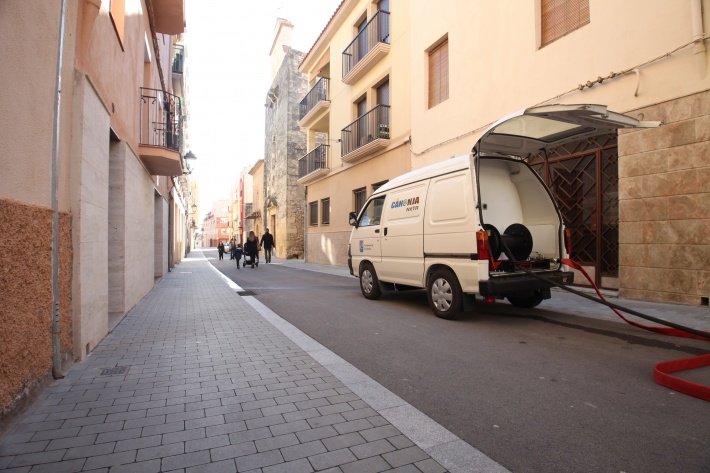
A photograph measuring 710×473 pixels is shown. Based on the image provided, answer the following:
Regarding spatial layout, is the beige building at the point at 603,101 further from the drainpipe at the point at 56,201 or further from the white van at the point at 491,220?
the drainpipe at the point at 56,201

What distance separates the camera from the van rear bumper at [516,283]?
5.12m

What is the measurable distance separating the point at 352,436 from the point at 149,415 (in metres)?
1.41

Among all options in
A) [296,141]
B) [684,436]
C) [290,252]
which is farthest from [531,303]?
[296,141]

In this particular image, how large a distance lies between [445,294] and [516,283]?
3.25ft

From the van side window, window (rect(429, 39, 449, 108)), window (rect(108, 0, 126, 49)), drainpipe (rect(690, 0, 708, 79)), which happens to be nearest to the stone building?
window (rect(429, 39, 449, 108))

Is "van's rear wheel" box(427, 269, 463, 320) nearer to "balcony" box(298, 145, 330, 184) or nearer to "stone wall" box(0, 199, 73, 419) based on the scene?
"stone wall" box(0, 199, 73, 419)

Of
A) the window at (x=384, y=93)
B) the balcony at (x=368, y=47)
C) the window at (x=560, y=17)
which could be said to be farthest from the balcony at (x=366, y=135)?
the window at (x=560, y=17)

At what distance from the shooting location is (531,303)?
6.48m

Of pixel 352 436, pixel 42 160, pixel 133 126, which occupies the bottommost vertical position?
pixel 352 436

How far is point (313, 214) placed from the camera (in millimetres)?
22875

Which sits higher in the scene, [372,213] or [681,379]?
[372,213]

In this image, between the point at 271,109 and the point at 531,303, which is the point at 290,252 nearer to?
the point at 271,109

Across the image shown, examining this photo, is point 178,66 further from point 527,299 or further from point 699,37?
point 699,37

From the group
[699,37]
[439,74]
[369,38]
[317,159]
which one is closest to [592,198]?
[699,37]
